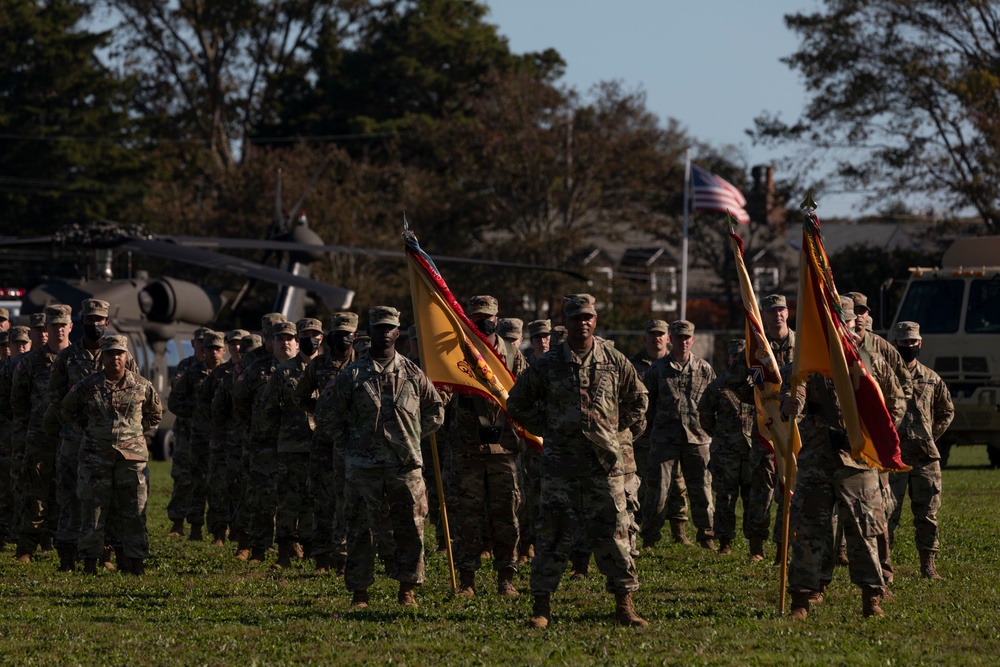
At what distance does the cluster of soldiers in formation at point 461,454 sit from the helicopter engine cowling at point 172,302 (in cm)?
888

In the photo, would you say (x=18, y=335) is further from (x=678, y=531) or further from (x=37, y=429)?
(x=678, y=531)

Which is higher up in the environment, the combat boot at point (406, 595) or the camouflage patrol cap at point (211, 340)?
the camouflage patrol cap at point (211, 340)

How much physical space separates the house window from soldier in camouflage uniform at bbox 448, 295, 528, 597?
35.3 m

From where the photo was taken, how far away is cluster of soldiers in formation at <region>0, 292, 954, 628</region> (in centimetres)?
997

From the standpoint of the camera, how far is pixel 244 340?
1530 cm

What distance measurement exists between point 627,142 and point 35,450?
33.4 m

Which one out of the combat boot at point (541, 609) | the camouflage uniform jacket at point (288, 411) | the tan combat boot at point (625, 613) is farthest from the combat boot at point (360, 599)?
the camouflage uniform jacket at point (288, 411)

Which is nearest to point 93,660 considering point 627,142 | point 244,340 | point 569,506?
point 569,506

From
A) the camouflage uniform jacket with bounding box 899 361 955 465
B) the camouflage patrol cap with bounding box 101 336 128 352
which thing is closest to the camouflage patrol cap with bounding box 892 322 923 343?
the camouflage uniform jacket with bounding box 899 361 955 465

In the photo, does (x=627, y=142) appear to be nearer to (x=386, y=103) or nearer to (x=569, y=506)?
(x=386, y=103)

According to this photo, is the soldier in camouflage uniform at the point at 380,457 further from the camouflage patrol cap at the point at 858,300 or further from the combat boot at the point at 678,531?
the combat boot at the point at 678,531

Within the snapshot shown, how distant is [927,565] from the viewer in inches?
476

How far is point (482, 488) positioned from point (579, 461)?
6.48 feet

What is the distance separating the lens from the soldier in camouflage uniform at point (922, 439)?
12.1 meters
